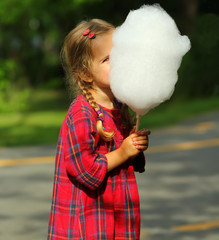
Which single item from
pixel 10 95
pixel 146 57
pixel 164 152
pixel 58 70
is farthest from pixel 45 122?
pixel 146 57

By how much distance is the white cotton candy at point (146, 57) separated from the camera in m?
2.67

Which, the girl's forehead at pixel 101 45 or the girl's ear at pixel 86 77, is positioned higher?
the girl's forehead at pixel 101 45

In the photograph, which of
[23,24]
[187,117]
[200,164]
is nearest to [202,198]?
[200,164]

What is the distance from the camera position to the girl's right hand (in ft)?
9.27

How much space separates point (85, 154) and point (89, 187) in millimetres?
159

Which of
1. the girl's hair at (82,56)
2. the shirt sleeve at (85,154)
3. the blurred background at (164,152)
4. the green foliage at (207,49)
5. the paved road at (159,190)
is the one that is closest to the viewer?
the shirt sleeve at (85,154)

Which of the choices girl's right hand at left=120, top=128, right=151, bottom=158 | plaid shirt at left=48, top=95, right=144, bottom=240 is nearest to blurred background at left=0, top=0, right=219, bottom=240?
plaid shirt at left=48, top=95, right=144, bottom=240

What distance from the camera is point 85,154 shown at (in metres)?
2.79

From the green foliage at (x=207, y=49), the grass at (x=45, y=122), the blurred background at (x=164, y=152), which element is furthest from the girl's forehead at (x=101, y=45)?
the grass at (x=45, y=122)

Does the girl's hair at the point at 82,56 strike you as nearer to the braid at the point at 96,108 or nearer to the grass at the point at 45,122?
the braid at the point at 96,108

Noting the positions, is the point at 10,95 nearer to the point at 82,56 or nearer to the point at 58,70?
the point at 58,70

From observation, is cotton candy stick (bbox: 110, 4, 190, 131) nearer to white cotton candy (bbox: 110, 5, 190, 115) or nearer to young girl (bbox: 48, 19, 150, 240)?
Result: white cotton candy (bbox: 110, 5, 190, 115)

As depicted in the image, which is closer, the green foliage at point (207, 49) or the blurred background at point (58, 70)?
the green foliage at point (207, 49)

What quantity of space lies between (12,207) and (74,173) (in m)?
3.96
